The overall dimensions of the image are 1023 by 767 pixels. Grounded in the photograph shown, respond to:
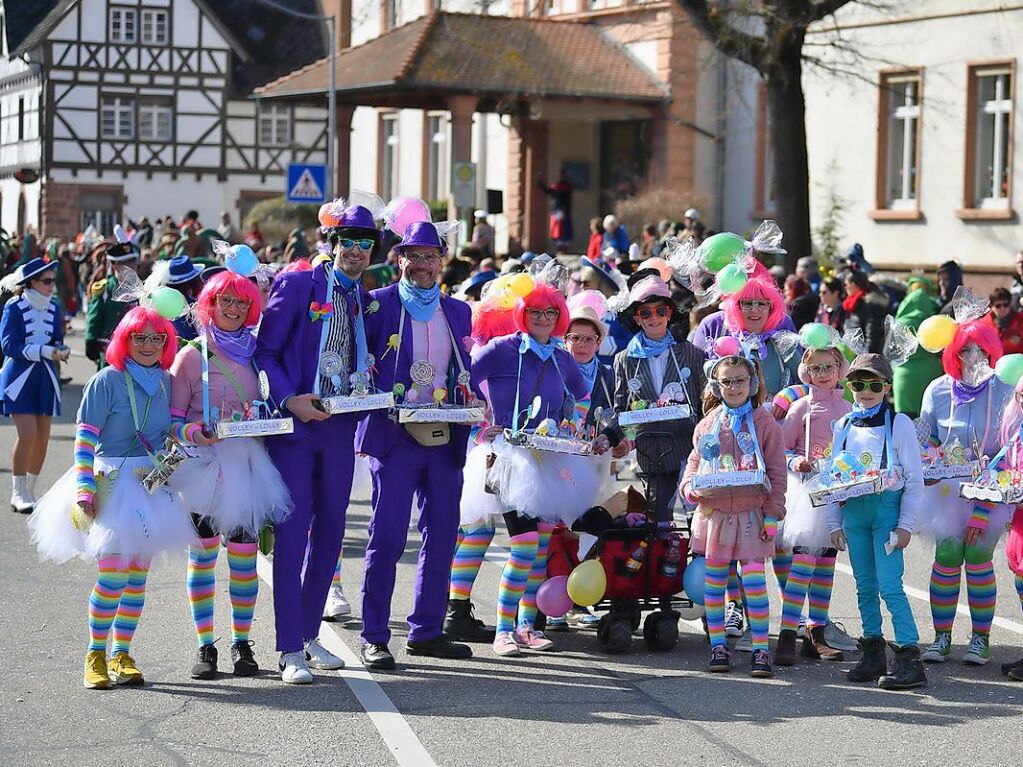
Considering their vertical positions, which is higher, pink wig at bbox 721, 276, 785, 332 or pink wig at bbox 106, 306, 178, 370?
pink wig at bbox 721, 276, 785, 332

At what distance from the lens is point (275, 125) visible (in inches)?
2360

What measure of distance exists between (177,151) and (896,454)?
173 ft

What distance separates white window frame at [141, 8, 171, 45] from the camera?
57688 mm

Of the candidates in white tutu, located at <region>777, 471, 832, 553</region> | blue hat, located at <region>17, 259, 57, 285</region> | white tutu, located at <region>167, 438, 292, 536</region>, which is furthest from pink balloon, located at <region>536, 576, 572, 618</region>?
blue hat, located at <region>17, 259, 57, 285</region>

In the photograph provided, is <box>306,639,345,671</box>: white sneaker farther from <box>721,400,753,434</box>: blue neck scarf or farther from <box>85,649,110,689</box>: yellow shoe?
<box>721,400,753,434</box>: blue neck scarf

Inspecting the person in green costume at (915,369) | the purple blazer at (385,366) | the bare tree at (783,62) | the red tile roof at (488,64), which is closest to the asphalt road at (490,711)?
the purple blazer at (385,366)

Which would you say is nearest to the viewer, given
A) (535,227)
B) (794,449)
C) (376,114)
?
(794,449)

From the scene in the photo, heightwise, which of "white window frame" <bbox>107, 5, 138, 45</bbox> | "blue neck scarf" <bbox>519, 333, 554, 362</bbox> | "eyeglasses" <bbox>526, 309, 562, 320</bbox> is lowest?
"blue neck scarf" <bbox>519, 333, 554, 362</bbox>

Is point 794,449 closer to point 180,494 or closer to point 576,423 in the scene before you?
point 576,423

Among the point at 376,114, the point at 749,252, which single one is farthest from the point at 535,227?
the point at 749,252

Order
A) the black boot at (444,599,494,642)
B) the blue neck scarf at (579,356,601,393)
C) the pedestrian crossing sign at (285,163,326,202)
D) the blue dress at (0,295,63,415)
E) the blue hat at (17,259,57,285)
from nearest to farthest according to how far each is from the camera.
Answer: the black boot at (444,599,494,642) < the blue neck scarf at (579,356,601,393) < the blue hat at (17,259,57,285) < the blue dress at (0,295,63,415) < the pedestrian crossing sign at (285,163,326,202)

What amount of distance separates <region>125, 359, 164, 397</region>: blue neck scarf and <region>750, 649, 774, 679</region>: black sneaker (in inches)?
115

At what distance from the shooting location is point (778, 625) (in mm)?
9219

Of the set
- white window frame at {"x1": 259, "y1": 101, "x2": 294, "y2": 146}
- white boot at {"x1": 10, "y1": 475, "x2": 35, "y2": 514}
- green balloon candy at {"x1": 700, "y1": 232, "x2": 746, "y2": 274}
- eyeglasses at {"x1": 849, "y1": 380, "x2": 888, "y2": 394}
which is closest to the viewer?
eyeglasses at {"x1": 849, "y1": 380, "x2": 888, "y2": 394}
